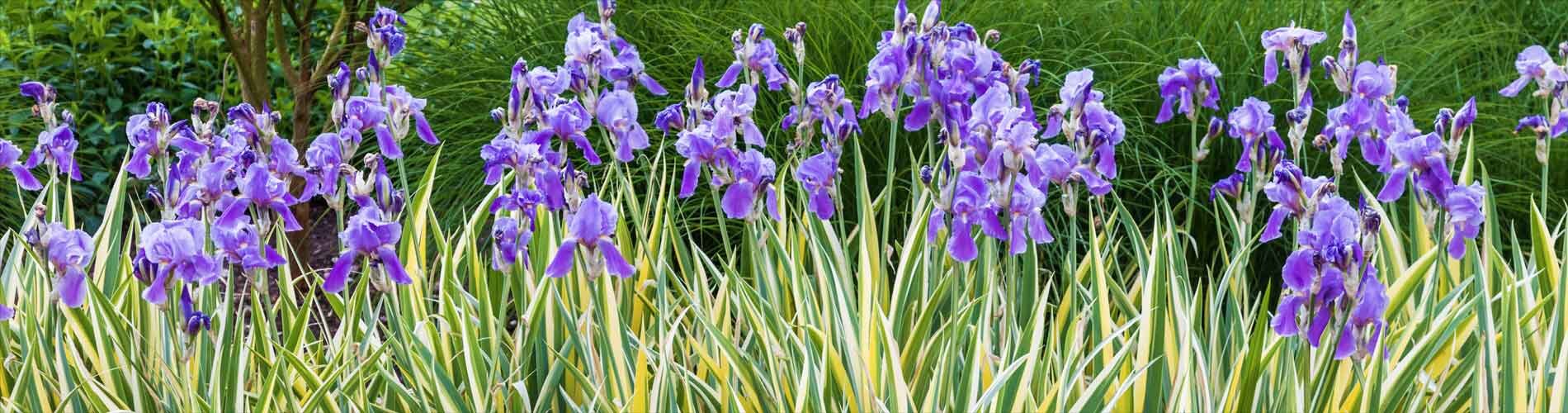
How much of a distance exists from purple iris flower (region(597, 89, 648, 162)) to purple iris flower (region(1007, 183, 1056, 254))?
544 mm

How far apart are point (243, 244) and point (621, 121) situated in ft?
1.74

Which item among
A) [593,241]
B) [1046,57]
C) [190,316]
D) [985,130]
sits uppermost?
[985,130]

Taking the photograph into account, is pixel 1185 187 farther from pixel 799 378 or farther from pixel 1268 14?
pixel 799 378

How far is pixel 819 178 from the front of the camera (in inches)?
78.6

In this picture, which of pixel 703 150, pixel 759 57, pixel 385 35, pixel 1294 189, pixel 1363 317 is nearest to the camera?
pixel 1363 317

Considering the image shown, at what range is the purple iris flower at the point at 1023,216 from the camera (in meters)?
1.76

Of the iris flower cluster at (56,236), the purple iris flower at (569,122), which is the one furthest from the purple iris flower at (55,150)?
the purple iris flower at (569,122)

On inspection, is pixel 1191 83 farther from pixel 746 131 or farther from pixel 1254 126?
pixel 746 131

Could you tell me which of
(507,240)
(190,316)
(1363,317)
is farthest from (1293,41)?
(190,316)

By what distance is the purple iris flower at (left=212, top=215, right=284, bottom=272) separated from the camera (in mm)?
1688

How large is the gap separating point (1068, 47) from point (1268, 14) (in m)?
0.50

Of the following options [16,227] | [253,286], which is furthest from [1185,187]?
[16,227]

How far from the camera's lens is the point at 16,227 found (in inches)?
140

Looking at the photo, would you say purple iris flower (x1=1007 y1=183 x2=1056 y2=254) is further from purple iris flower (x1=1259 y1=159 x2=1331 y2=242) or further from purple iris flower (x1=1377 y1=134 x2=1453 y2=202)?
purple iris flower (x1=1377 y1=134 x2=1453 y2=202)
